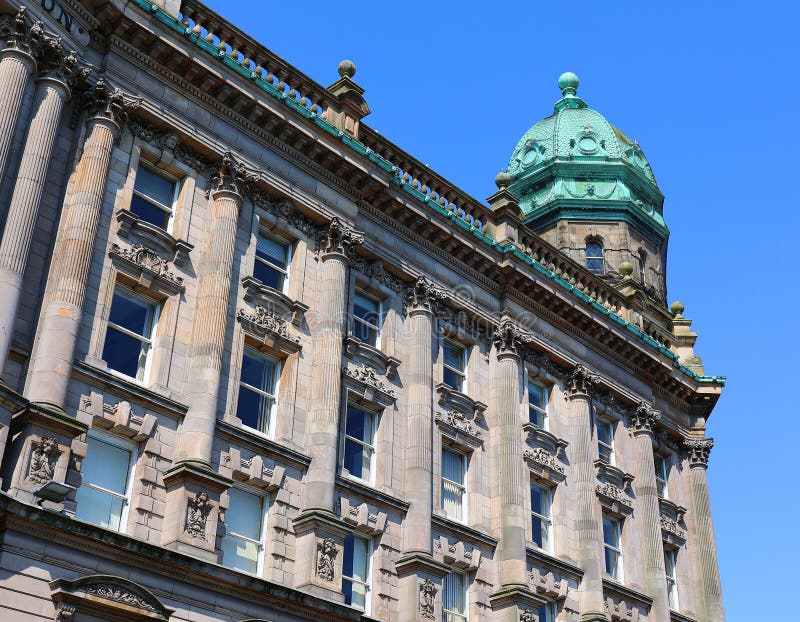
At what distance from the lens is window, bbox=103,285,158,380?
26094 mm

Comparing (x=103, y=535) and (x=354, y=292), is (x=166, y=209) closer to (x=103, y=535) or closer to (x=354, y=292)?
(x=354, y=292)

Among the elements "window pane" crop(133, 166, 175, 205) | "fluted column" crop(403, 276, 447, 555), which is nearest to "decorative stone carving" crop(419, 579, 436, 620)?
"fluted column" crop(403, 276, 447, 555)

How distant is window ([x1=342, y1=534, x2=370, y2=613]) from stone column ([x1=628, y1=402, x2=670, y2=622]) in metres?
13.2

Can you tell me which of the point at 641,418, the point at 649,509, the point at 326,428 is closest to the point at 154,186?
the point at 326,428

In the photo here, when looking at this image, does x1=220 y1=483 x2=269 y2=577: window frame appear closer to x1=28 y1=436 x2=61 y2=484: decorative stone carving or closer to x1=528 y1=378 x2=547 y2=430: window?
x1=28 y1=436 x2=61 y2=484: decorative stone carving

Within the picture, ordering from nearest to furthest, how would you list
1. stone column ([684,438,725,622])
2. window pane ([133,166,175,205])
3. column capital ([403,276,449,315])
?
window pane ([133,166,175,205]), column capital ([403,276,449,315]), stone column ([684,438,725,622])

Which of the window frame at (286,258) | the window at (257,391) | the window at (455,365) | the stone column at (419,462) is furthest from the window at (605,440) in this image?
the window at (257,391)

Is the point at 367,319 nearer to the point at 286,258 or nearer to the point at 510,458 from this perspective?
the point at 286,258

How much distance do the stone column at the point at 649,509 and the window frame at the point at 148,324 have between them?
20.0m

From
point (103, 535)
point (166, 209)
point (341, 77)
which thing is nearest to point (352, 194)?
point (341, 77)

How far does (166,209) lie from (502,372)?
41.7ft

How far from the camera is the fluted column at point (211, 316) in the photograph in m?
26.0

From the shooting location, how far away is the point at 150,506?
24.8 m

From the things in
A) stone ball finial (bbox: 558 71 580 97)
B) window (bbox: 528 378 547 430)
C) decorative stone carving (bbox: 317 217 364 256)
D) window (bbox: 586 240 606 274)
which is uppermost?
stone ball finial (bbox: 558 71 580 97)
